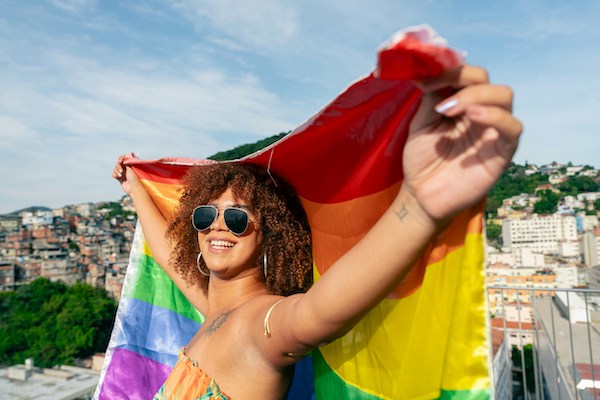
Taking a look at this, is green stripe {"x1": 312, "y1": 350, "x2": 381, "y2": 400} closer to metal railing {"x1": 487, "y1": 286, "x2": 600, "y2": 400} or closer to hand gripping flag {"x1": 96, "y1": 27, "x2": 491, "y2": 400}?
hand gripping flag {"x1": 96, "y1": 27, "x2": 491, "y2": 400}

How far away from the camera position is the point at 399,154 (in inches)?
52.4

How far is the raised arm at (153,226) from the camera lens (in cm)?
239

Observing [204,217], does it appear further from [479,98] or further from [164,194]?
[479,98]

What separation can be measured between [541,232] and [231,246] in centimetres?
9935

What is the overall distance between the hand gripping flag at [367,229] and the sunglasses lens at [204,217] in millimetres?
235

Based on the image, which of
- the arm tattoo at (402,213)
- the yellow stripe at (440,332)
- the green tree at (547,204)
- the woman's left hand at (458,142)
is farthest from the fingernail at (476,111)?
the green tree at (547,204)

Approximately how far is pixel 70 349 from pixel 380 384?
4559 cm

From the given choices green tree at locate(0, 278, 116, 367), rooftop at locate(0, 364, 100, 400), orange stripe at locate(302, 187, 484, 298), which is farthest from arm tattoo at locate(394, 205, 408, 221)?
green tree at locate(0, 278, 116, 367)

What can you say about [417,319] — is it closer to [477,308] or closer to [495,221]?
[477,308]

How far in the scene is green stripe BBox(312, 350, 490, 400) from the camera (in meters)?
1.33

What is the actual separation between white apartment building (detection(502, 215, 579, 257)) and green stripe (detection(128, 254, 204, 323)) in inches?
3647

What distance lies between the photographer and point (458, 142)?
1.00 meters

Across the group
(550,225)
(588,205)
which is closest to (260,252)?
(550,225)

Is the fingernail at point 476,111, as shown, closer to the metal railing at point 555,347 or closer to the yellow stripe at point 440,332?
the yellow stripe at point 440,332
